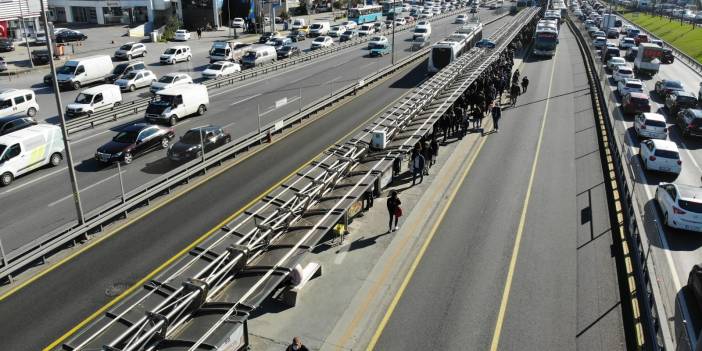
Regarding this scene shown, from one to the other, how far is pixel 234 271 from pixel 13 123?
75.2ft

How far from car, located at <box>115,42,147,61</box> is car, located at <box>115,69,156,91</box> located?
47.7 ft

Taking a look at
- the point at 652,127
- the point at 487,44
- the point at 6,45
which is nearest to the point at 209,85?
the point at 487,44

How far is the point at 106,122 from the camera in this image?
31.8 m

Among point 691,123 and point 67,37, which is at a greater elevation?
point 67,37

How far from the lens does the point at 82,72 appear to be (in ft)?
137

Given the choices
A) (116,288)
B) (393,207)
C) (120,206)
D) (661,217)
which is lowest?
(661,217)

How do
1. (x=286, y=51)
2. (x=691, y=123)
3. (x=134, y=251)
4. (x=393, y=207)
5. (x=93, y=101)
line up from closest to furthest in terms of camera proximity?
1. (x=134, y=251)
2. (x=393, y=207)
3. (x=691, y=123)
4. (x=93, y=101)
5. (x=286, y=51)

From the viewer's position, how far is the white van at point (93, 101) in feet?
106

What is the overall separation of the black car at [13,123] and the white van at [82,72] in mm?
13277

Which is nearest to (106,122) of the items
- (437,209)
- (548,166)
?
(437,209)

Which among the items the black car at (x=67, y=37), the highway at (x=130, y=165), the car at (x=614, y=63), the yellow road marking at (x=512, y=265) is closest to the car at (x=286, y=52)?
the highway at (x=130, y=165)

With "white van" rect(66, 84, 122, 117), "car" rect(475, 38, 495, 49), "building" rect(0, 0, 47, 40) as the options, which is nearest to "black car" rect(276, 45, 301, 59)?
"car" rect(475, 38, 495, 49)

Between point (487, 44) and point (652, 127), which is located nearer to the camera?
point (652, 127)

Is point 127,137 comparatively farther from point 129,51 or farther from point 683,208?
point 129,51
